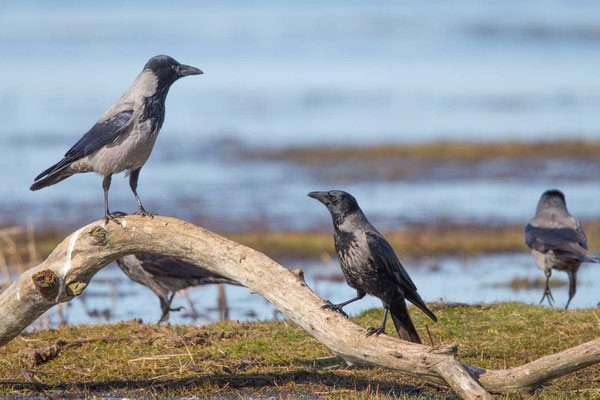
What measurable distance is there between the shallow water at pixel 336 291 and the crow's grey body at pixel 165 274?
417mm

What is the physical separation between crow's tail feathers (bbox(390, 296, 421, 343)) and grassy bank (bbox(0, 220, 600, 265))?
684 cm

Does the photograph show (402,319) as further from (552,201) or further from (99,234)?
(552,201)

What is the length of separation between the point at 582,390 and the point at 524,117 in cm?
2373

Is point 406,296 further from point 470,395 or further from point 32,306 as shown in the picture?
point 32,306

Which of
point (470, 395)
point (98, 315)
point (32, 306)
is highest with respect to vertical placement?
point (32, 306)

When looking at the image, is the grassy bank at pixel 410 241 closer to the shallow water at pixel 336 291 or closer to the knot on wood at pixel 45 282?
the shallow water at pixel 336 291

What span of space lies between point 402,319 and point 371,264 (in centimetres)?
57

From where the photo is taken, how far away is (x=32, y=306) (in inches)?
236

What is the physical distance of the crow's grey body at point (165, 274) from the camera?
9312 mm

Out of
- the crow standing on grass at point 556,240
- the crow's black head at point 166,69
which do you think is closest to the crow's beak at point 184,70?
the crow's black head at point 166,69

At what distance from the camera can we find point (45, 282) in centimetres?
584

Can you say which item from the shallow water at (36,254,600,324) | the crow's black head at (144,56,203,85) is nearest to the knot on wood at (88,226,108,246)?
the crow's black head at (144,56,203,85)

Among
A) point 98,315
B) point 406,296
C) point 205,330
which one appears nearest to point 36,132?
point 98,315

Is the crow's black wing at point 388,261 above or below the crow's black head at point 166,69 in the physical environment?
below
